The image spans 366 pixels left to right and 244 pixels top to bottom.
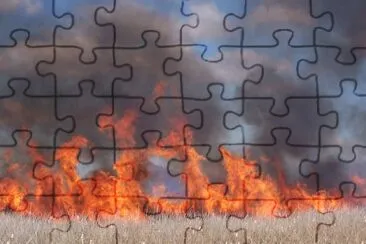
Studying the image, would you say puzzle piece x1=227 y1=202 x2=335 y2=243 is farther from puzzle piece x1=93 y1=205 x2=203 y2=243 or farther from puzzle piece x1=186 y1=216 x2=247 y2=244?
puzzle piece x1=93 y1=205 x2=203 y2=243

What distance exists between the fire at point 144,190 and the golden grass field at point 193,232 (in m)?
0.22

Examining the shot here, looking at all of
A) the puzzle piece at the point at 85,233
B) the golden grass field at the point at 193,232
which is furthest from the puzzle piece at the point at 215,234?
the puzzle piece at the point at 85,233

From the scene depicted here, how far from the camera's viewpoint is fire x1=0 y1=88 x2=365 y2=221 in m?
4.63

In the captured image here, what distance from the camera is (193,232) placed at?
525cm

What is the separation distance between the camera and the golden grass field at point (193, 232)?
5039mm

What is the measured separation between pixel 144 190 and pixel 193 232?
677mm

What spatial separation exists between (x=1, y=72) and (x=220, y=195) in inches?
68.8

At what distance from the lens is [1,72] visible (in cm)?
496

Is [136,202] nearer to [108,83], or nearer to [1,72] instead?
[108,83]

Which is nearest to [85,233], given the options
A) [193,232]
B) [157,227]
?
[157,227]

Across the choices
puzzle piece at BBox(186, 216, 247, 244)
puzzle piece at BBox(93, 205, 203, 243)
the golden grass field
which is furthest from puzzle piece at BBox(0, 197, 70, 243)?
puzzle piece at BBox(186, 216, 247, 244)

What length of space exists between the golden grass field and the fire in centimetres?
22

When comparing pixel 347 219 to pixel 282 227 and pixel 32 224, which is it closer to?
pixel 282 227

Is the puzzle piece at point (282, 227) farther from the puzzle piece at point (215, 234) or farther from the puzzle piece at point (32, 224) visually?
the puzzle piece at point (32, 224)
